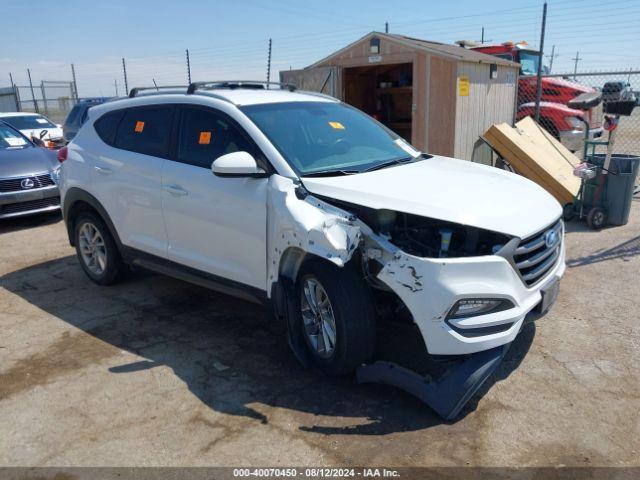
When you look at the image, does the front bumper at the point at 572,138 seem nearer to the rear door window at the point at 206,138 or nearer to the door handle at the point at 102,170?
the rear door window at the point at 206,138

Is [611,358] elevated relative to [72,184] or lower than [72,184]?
lower

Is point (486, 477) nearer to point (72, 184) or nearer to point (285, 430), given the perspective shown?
point (285, 430)

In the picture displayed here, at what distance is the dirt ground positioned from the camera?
2.98 metres

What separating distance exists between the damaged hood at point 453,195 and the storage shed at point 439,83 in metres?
5.12

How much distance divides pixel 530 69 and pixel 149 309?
37.9ft

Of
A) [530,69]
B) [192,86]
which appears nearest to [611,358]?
[192,86]

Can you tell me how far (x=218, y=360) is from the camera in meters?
4.01

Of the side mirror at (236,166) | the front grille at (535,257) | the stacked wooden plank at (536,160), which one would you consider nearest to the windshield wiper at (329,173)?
the side mirror at (236,166)

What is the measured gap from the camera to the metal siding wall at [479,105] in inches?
356

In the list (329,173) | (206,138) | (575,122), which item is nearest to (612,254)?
(329,173)

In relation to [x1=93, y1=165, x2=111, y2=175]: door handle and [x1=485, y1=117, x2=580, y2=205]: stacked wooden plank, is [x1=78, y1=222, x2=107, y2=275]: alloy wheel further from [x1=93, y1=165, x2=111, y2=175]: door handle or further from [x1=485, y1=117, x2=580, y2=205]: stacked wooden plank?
[x1=485, y1=117, x2=580, y2=205]: stacked wooden plank

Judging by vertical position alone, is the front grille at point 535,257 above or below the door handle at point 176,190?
below

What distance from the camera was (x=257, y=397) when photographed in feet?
11.5

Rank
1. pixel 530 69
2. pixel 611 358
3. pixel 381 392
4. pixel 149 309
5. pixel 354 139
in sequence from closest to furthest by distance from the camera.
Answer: pixel 381 392 → pixel 611 358 → pixel 354 139 → pixel 149 309 → pixel 530 69
